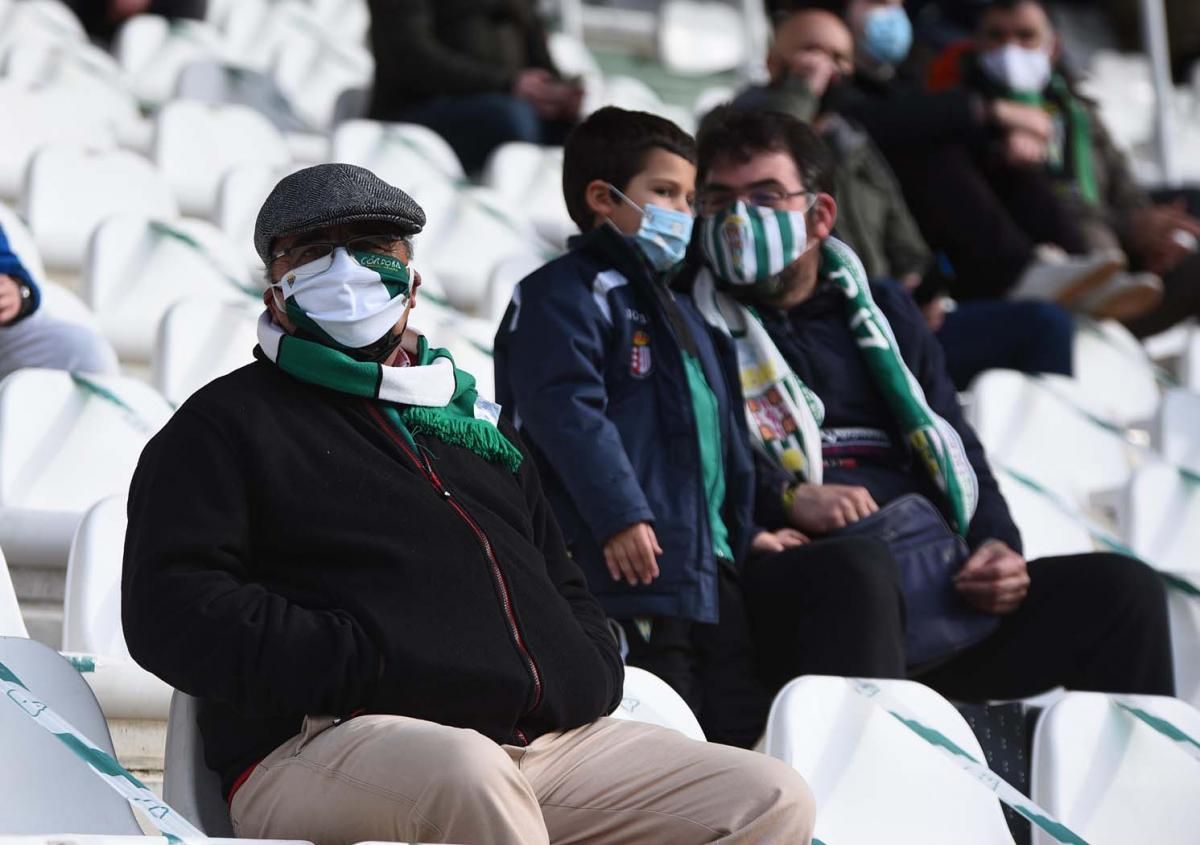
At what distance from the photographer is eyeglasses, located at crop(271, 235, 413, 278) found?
2264 mm

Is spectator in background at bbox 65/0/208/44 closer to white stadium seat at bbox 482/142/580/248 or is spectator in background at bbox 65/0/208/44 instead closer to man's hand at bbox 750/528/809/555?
white stadium seat at bbox 482/142/580/248

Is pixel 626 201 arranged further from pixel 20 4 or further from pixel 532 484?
pixel 20 4

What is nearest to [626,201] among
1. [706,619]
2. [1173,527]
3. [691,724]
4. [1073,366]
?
[706,619]

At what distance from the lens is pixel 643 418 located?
2992 mm

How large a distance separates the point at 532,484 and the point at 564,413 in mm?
453

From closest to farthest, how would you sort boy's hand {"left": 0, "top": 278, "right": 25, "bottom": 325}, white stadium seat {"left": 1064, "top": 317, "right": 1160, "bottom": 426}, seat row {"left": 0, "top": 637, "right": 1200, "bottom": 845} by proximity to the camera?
seat row {"left": 0, "top": 637, "right": 1200, "bottom": 845}
boy's hand {"left": 0, "top": 278, "right": 25, "bottom": 325}
white stadium seat {"left": 1064, "top": 317, "right": 1160, "bottom": 426}

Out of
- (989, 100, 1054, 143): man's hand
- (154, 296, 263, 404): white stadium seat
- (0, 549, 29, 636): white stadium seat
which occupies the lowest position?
(989, 100, 1054, 143): man's hand

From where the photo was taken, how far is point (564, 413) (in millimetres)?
2896

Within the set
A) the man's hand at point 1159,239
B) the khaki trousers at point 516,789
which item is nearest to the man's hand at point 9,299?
the khaki trousers at point 516,789

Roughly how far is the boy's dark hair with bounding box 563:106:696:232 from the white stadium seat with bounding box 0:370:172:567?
801 millimetres

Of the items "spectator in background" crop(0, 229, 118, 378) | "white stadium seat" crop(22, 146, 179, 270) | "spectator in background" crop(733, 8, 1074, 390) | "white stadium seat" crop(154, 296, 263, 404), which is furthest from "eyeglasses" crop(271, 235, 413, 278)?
"spectator in background" crop(733, 8, 1074, 390)

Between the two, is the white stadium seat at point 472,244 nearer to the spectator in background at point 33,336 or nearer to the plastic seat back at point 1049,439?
the plastic seat back at point 1049,439

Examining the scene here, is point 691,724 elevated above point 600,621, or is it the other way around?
point 600,621

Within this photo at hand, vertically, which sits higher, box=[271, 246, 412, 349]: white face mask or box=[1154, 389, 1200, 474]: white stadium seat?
box=[271, 246, 412, 349]: white face mask
